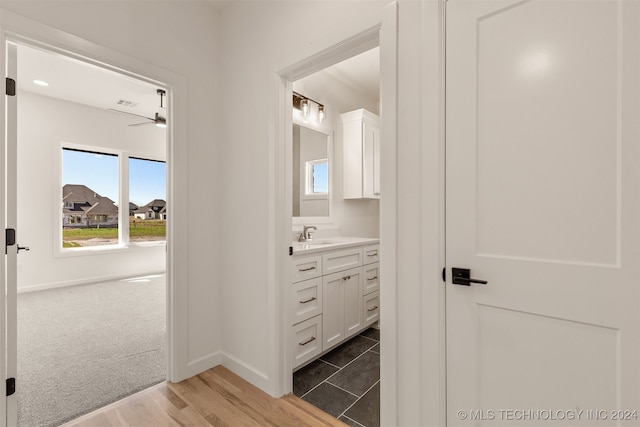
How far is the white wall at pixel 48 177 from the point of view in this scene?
14.3ft

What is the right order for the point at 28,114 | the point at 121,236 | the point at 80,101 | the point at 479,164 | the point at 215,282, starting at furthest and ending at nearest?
the point at 121,236, the point at 80,101, the point at 28,114, the point at 215,282, the point at 479,164

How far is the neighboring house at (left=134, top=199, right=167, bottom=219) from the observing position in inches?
229

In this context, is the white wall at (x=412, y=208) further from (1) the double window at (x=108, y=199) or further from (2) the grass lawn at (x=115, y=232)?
(2) the grass lawn at (x=115, y=232)

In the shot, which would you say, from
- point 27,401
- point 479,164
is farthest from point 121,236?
point 479,164

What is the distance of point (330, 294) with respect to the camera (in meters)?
2.58

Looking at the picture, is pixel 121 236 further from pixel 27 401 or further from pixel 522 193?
pixel 522 193

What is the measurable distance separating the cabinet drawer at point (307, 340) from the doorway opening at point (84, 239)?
1012mm

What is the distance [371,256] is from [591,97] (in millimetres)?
2259

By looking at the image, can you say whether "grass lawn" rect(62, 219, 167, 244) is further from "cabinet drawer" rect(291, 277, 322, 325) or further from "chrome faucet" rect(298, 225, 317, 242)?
"cabinet drawer" rect(291, 277, 322, 325)

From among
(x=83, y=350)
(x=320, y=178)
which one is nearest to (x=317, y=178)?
(x=320, y=178)

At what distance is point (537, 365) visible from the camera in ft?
3.83

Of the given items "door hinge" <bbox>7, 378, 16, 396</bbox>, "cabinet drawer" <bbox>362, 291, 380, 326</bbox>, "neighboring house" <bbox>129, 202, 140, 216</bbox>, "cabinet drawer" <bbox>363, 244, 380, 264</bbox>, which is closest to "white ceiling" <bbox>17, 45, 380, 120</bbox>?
"neighboring house" <bbox>129, 202, 140, 216</bbox>

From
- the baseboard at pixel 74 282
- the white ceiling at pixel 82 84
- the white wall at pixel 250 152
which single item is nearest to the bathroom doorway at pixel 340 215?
the white wall at pixel 250 152

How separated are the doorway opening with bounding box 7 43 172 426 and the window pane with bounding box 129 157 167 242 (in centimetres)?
2
